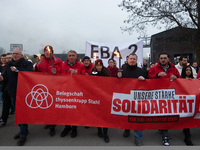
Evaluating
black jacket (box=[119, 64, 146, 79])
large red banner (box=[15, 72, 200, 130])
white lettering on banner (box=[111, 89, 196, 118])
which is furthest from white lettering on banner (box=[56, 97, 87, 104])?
black jacket (box=[119, 64, 146, 79])

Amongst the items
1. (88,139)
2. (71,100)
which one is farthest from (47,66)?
(88,139)

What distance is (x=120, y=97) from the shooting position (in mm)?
3324

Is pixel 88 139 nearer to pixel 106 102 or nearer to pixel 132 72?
pixel 106 102

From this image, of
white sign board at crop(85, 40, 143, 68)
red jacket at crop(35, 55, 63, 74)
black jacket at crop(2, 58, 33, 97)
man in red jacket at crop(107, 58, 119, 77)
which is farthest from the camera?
white sign board at crop(85, 40, 143, 68)

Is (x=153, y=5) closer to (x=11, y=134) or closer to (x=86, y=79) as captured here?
(x=86, y=79)

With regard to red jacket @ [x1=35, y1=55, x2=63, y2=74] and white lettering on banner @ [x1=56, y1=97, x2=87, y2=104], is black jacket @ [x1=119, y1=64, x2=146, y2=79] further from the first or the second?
red jacket @ [x1=35, y1=55, x2=63, y2=74]

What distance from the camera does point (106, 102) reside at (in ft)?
10.8

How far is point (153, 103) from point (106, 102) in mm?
1082

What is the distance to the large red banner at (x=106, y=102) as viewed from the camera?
3.26m

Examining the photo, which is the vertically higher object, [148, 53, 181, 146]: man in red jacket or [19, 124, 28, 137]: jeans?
[148, 53, 181, 146]: man in red jacket

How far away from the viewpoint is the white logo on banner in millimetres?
3285

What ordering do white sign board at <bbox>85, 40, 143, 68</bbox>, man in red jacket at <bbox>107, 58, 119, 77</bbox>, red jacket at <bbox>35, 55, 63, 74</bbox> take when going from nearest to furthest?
red jacket at <bbox>35, 55, 63, 74</bbox>
man in red jacket at <bbox>107, 58, 119, 77</bbox>
white sign board at <bbox>85, 40, 143, 68</bbox>

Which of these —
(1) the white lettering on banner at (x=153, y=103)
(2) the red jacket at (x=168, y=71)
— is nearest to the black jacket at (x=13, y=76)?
(1) the white lettering on banner at (x=153, y=103)

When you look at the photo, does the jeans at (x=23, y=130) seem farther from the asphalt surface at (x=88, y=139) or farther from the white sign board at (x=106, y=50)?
the white sign board at (x=106, y=50)
